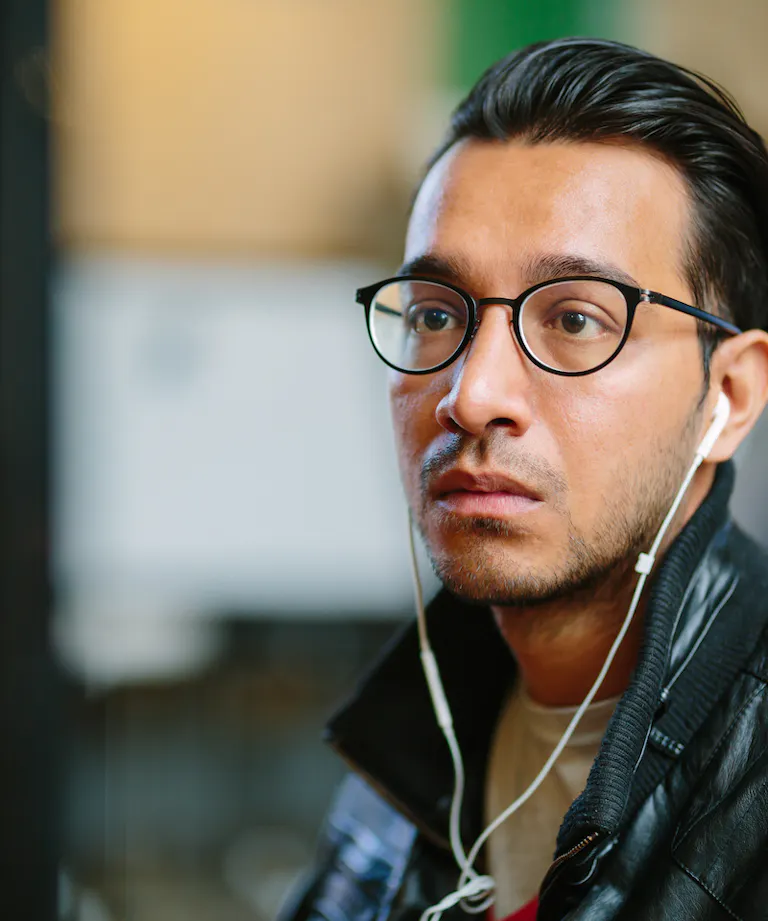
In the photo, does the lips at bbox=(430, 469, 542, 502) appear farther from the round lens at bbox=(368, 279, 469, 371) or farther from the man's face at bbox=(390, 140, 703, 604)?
the round lens at bbox=(368, 279, 469, 371)

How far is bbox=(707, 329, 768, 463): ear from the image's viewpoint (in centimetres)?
124

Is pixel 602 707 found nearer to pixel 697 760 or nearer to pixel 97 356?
pixel 697 760

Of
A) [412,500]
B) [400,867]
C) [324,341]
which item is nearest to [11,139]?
[324,341]

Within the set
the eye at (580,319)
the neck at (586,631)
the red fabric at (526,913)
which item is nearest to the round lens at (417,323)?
the eye at (580,319)

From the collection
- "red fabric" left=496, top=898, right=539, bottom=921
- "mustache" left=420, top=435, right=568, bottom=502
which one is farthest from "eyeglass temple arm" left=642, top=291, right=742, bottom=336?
"red fabric" left=496, top=898, right=539, bottom=921

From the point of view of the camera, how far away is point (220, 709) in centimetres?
290

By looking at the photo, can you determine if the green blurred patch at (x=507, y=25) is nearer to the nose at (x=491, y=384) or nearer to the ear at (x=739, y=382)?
the ear at (x=739, y=382)

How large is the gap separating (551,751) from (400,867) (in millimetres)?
292

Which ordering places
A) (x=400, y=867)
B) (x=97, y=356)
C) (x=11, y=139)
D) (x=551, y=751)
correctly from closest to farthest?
(x=551, y=751) < (x=400, y=867) < (x=11, y=139) < (x=97, y=356)

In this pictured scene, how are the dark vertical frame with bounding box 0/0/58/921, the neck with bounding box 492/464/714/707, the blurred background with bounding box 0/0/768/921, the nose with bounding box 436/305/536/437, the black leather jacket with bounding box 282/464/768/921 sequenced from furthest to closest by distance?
the blurred background with bounding box 0/0/768/921
the dark vertical frame with bounding box 0/0/58/921
the neck with bounding box 492/464/714/707
the nose with bounding box 436/305/536/437
the black leather jacket with bounding box 282/464/768/921

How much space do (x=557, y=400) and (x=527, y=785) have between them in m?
0.52

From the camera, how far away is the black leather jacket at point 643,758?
989mm

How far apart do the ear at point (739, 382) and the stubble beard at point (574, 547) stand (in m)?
0.06

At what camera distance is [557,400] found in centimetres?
115
